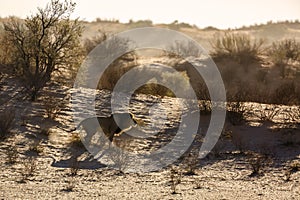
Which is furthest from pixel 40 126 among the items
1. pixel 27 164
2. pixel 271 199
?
pixel 271 199

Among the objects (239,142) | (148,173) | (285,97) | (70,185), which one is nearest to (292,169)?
(239,142)

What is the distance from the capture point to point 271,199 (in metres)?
9.24

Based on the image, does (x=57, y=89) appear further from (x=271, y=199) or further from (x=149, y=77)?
(x=271, y=199)

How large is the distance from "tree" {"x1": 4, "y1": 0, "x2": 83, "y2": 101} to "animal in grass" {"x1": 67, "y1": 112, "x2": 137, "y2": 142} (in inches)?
121

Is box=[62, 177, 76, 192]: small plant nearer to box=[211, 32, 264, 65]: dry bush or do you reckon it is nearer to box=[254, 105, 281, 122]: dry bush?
box=[254, 105, 281, 122]: dry bush

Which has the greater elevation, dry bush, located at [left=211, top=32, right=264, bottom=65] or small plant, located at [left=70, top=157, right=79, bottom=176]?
dry bush, located at [left=211, top=32, right=264, bottom=65]

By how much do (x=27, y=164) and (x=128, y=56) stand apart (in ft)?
55.5

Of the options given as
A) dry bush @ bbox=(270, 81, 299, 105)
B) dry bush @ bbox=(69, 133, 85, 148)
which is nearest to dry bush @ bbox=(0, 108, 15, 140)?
dry bush @ bbox=(69, 133, 85, 148)

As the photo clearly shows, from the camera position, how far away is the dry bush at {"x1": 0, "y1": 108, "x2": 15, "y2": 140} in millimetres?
13023

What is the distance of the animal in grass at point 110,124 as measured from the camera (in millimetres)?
13664

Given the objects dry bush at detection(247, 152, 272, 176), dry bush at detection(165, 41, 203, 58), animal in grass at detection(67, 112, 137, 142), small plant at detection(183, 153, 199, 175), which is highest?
dry bush at detection(165, 41, 203, 58)

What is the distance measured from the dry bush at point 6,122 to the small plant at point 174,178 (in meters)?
4.26

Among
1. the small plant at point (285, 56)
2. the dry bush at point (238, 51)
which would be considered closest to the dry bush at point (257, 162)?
the small plant at point (285, 56)

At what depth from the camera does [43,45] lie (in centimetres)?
1702
